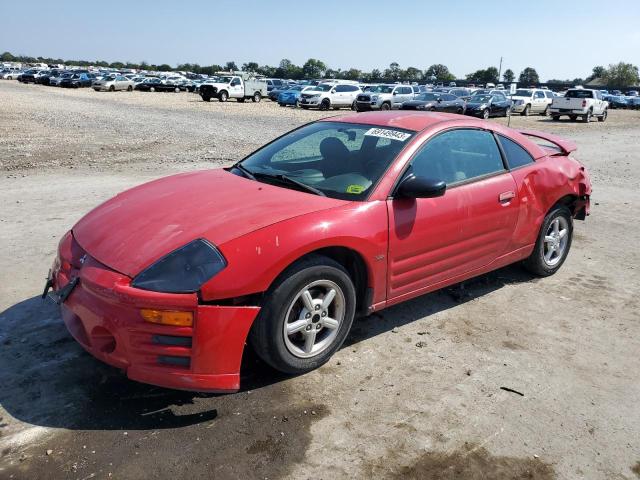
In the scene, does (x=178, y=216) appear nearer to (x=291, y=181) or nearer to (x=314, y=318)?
(x=291, y=181)

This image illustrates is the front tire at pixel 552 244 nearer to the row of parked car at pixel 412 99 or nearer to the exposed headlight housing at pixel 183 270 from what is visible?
the exposed headlight housing at pixel 183 270

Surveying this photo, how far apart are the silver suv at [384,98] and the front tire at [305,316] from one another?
28873mm

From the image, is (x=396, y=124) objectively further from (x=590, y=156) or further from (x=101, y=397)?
(x=590, y=156)

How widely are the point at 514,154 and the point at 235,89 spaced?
1359 inches

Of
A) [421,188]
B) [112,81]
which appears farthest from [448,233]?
[112,81]

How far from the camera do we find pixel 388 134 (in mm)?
4141

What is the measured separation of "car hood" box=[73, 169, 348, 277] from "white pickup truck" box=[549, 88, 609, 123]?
93.6 ft

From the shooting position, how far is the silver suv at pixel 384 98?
31641 mm

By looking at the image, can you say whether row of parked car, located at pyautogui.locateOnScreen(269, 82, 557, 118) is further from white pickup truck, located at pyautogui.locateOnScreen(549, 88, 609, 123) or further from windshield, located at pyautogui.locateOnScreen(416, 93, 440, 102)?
white pickup truck, located at pyautogui.locateOnScreen(549, 88, 609, 123)

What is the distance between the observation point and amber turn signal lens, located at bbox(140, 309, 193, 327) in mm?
2816

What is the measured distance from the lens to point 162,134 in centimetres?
1641

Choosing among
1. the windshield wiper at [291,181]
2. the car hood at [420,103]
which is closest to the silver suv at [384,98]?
the car hood at [420,103]

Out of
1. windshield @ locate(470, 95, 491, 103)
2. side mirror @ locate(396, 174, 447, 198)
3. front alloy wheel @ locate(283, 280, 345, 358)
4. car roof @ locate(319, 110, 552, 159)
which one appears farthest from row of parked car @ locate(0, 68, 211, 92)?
front alloy wheel @ locate(283, 280, 345, 358)

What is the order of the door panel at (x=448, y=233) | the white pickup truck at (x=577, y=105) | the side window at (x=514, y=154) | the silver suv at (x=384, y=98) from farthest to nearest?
the silver suv at (x=384, y=98), the white pickup truck at (x=577, y=105), the side window at (x=514, y=154), the door panel at (x=448, y=233)
